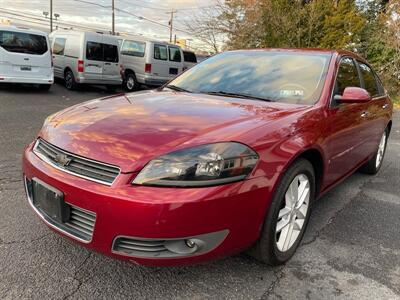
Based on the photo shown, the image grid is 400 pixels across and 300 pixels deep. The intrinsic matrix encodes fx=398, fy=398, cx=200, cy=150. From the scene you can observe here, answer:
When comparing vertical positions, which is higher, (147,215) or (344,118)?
(344,118)

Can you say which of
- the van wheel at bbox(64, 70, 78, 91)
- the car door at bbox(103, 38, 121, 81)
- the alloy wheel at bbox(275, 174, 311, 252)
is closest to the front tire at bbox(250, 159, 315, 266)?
the alloy wheel at bbox(275, 174, 311, 252)

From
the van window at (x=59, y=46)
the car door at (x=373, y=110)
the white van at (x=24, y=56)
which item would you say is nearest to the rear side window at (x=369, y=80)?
the car door at (x=373, y=110)

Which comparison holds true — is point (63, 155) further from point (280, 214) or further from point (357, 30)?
point (357, 30)

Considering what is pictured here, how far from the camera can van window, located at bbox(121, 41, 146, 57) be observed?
1440cm

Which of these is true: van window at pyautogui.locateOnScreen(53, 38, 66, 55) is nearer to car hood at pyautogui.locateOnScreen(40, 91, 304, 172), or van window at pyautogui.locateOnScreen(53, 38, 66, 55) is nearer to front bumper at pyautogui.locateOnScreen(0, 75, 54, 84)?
front bumper at pyautogui.locateOnScreen(0, 75, 54, 84)

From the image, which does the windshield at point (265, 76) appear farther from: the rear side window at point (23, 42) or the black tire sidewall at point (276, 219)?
the rear side window at point (23, 42)

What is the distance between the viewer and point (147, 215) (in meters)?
2.07

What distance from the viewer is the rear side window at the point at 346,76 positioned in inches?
137

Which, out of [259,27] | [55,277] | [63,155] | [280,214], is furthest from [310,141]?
[259,27]

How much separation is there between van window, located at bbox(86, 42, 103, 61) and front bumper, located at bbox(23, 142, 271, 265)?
11381 mm

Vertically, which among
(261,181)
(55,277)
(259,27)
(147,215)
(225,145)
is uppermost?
(259,27)

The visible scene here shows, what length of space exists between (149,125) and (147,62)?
12017 mm

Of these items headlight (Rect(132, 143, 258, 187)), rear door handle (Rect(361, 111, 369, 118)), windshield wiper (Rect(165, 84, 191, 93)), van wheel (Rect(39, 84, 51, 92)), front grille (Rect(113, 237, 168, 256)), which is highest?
windshield wiper (Rect(165, 84, 191, 93))

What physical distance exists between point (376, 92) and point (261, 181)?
10.2ft
